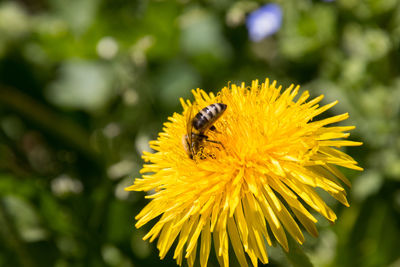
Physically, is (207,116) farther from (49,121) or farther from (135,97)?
(49,121)

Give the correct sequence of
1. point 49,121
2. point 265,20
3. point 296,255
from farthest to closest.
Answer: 1. point 49,121
2. point 265,20
3. point 296,255

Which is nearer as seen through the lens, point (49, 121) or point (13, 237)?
point (13, 237)

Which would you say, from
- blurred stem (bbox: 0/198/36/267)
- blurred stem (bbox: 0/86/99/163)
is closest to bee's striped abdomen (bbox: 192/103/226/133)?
blurred stem (bbox: 0/198/36/267)

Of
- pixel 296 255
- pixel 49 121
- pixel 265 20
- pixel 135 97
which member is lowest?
pixel 296 255

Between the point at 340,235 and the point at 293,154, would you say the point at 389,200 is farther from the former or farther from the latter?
the point at 293,154

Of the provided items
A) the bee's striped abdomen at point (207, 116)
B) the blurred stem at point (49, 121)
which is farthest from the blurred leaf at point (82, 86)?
the bee's striped abdomen at point (207, 116)

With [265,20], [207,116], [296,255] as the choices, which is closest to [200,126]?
[207,116]
